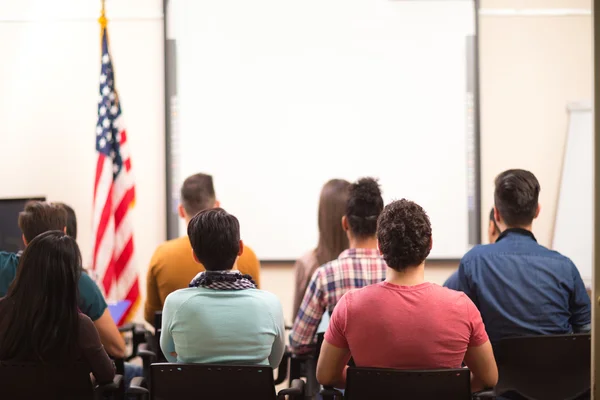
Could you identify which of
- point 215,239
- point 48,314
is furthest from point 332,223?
point 48,314

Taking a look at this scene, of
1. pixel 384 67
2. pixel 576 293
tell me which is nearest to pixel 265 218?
pixel 384 67

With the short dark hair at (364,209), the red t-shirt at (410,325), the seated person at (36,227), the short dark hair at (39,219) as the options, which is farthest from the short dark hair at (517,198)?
the short dark hair at (39,219)

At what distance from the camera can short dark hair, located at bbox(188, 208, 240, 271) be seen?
2586 mm

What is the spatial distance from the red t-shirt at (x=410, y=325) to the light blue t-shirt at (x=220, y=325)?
36 cm

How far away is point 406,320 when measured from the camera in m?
2.23

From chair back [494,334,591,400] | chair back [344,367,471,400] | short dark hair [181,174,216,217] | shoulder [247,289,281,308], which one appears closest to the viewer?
chair back [344,367,471,400]

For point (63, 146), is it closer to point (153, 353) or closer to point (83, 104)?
point (83, 104)

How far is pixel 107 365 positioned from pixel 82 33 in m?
3.07

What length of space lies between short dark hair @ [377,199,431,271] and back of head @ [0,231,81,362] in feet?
3.75

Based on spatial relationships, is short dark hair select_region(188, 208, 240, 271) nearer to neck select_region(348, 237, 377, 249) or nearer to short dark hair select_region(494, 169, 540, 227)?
neck select_region(348, 237, 377, 249)

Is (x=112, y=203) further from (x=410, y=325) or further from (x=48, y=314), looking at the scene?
(x=410, y=325)

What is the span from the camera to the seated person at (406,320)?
223cm

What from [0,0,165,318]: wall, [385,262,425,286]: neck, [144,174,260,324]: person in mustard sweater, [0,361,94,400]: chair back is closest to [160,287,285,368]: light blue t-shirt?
[0,361,94,400]: chair back

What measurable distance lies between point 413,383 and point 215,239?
87cm
